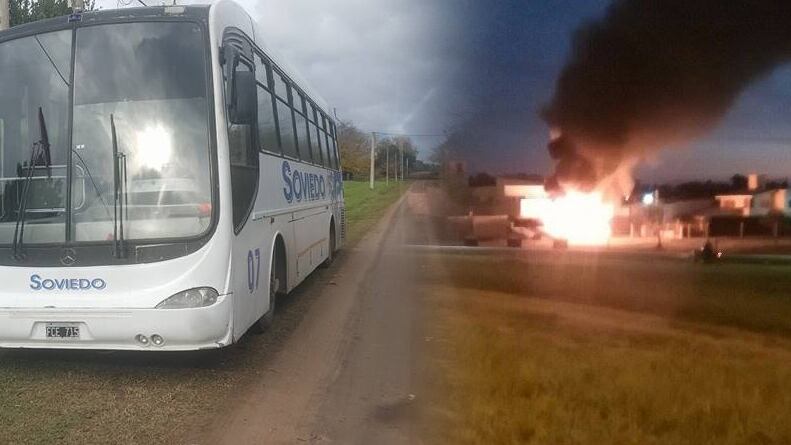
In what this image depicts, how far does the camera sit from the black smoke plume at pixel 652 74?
166cm

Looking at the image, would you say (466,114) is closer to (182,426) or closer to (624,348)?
(624,348)

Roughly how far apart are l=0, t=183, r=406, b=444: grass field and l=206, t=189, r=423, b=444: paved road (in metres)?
0.24

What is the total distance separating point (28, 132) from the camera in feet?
17.7

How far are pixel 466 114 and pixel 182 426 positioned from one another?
343 cm

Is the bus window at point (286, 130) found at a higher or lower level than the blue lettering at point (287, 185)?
higher

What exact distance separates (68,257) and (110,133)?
38.3 inches

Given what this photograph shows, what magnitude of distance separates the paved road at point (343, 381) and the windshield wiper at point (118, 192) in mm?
1489

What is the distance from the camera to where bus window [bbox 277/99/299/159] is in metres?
7.82

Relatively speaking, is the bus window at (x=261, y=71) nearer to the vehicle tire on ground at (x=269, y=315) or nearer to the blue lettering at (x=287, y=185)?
the blue lettering at (x=287, y=185)

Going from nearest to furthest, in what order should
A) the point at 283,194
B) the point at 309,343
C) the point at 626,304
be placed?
the point at 626,304, the point at 309,343, the point at 283,194

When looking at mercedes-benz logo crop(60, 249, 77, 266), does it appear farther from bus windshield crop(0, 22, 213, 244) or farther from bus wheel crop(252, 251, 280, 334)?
bus wheel crop(252, 251, 280, 334)

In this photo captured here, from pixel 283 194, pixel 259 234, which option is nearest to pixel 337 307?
pixel 283 194

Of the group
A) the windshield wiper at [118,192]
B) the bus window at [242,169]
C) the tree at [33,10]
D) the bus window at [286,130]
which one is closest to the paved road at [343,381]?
the bus window at [242,169]

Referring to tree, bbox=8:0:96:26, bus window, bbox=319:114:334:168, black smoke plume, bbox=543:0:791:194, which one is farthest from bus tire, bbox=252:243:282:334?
tree, bbox=8:0:96:26
